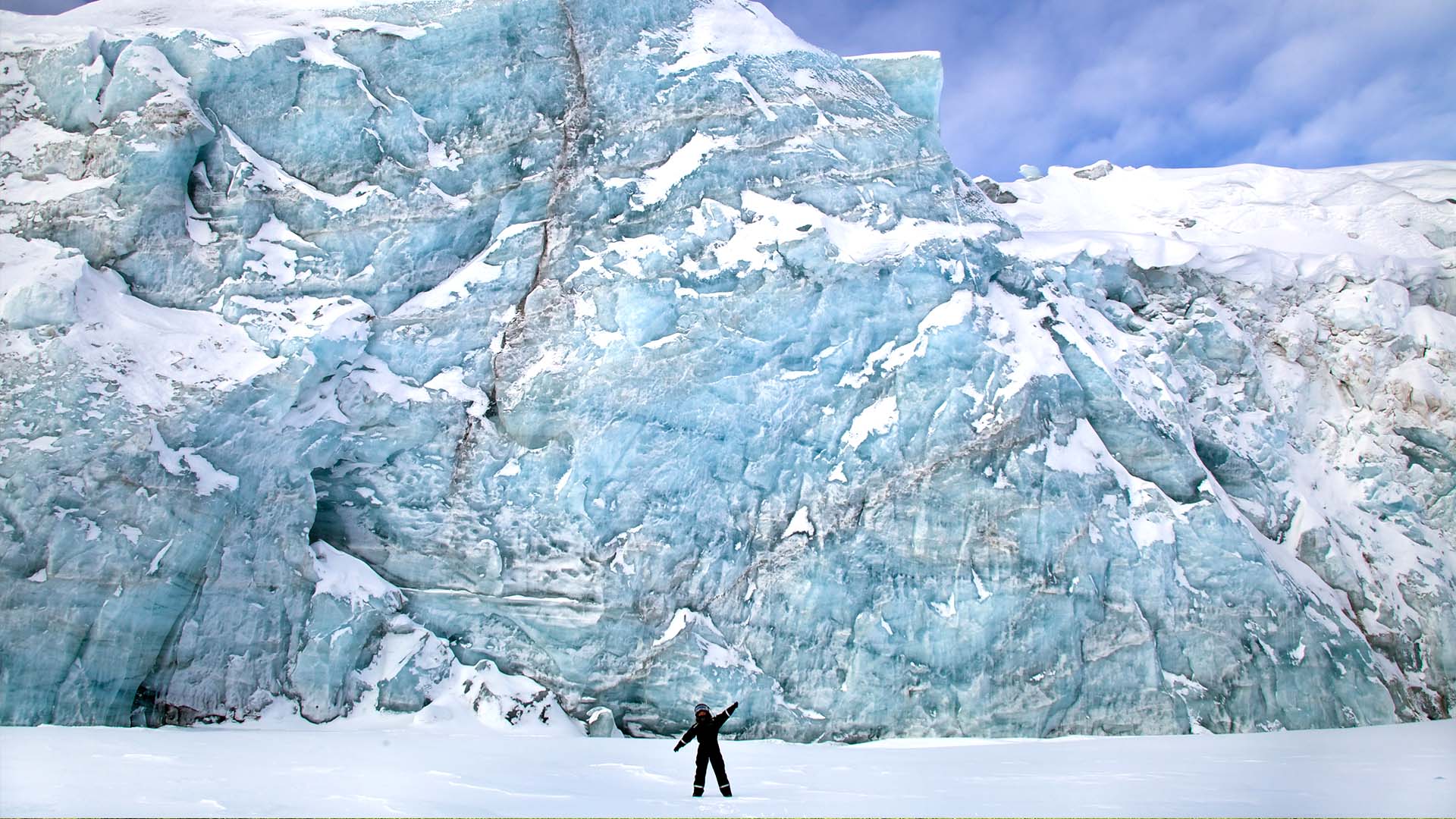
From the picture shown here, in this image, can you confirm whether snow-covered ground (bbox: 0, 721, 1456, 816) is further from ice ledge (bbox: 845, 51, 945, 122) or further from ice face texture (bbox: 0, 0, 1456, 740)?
ice ledge (bbox: 845, 51, 945, 122)

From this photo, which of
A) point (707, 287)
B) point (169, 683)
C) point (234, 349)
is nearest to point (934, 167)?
point (707, 287)

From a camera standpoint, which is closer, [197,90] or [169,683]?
[169,683]

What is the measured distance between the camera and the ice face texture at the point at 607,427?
13352 millimetres

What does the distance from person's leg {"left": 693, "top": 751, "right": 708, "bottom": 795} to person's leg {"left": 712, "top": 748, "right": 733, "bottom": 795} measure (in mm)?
76

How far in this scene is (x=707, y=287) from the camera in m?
16.4

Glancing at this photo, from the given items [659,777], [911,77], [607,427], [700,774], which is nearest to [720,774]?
[700,774]

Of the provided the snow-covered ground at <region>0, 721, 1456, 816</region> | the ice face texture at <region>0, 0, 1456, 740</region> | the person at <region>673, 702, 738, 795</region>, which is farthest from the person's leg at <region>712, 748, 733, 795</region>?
the ice face texture at <region>0, 0, 1456, 740</region>

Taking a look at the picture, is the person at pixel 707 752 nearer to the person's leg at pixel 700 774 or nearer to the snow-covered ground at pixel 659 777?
the person's leg at pixel 700 774

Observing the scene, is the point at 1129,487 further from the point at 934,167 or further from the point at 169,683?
the point at 169,683

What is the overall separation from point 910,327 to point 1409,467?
963cm

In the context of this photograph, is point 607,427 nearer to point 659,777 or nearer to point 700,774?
point 659,777

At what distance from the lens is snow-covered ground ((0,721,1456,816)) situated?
641 centimetres

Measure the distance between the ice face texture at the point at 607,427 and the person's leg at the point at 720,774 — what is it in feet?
22.8

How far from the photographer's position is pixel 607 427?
15477mm
